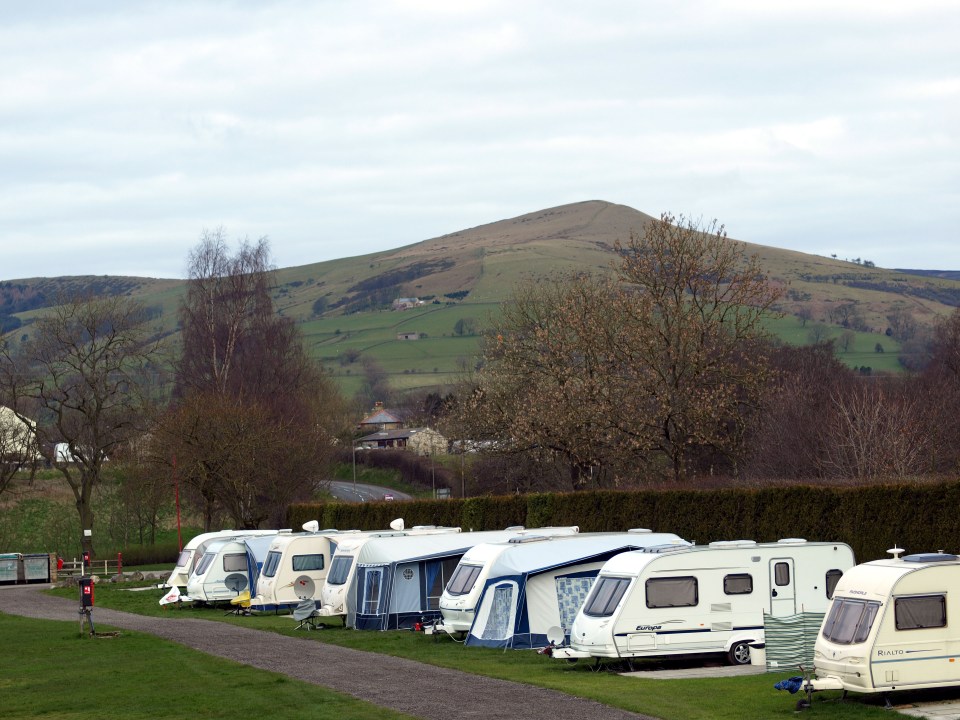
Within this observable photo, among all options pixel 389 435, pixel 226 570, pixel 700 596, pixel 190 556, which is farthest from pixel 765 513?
pixel 389 435

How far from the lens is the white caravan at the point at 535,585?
2481cm

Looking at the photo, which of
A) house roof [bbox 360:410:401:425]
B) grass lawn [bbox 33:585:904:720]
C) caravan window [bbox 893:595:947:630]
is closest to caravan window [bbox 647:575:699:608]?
grass lawn [bbox 33:585:904:720]

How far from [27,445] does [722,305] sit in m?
35.7

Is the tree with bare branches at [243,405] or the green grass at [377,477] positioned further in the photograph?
the green grass at [377,477]

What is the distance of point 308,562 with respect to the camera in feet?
117

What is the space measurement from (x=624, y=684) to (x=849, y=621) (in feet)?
13.3

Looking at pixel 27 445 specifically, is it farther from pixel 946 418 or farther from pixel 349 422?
pixel 946 418

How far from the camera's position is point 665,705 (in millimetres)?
16766

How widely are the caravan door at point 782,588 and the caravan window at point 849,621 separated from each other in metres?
5.27

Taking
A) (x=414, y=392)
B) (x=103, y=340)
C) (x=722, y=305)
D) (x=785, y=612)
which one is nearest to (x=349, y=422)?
(x=103, y=340)

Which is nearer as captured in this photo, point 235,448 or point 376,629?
point 376,629

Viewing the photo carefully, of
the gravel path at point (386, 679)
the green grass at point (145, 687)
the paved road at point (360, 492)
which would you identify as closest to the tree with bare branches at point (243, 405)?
the paved road at point (360, 492)

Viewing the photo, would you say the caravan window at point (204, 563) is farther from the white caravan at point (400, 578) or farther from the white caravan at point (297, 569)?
the white caravan at point (400, 578)

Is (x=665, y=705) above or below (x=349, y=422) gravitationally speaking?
below
